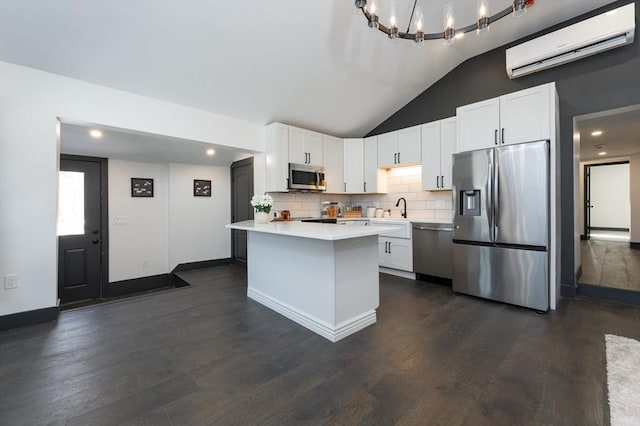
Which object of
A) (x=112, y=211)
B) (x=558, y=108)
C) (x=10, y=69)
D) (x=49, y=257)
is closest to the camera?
(x=10, y=69)

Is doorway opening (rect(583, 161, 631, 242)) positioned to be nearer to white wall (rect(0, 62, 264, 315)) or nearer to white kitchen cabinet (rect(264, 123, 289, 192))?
white kitchen cabinet (rect(264, 123, 289, 192))

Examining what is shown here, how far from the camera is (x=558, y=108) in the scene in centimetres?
326

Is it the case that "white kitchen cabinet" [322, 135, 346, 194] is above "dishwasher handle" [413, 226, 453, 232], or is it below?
above

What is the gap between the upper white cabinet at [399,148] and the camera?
14.3 ft

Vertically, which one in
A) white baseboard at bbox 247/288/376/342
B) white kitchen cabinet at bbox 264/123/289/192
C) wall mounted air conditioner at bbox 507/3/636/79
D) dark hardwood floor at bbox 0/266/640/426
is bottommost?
dark hardwood floor at bbox 0/266/640/426

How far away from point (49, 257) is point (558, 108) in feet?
19.6

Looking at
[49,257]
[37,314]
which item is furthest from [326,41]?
[37,314]

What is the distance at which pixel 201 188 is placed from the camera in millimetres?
5520

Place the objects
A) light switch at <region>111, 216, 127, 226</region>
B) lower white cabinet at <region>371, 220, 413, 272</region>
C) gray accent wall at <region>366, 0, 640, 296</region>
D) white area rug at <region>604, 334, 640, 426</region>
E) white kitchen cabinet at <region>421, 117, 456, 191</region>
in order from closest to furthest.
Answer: white area rug at <region>604, 334, 640, 426</region>
gray accent wall at <region>366, 0, 640, 296</region>
white kitchen cabinet at <region>421, 117, 456, 191</region>
lower white cabinet at <region>371, 220, 413, 272</region>
light switch at <region>111, 216, 127, 226</region>

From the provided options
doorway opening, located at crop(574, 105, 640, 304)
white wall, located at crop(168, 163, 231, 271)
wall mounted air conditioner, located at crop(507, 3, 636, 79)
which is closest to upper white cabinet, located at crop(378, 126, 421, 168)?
wall mounted air conditioner, located at crop(507, 3, 636, 79)

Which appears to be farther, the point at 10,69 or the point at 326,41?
the point at 326,41

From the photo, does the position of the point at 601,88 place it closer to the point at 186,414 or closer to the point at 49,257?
the point at 186,414

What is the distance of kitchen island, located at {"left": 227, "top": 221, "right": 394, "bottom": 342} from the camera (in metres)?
2.33

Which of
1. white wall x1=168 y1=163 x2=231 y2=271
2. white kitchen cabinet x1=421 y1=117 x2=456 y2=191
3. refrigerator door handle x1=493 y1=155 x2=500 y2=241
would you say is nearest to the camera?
refrigerator door handle x1=493 y1=155 x2=500 y2=241
